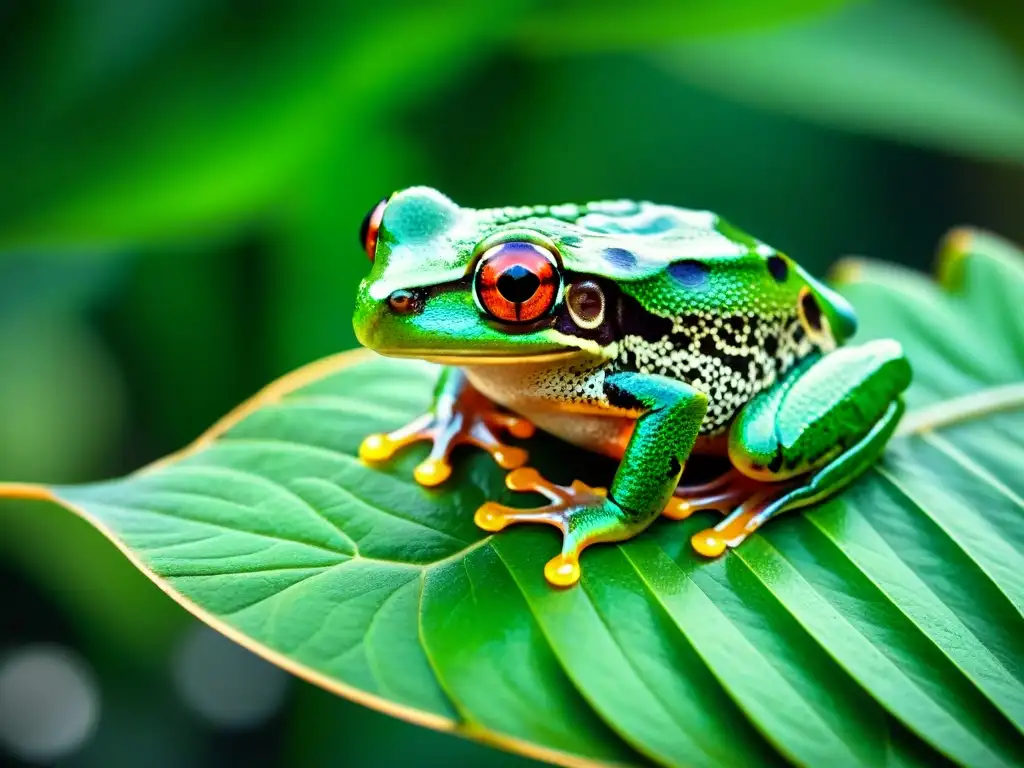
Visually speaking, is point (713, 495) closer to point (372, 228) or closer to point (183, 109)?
point (372, 228)

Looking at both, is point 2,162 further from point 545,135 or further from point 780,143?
point 780,143

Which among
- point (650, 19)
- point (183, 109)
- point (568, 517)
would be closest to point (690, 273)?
point (568, 517)

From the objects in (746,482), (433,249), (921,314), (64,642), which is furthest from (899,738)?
(64,642)

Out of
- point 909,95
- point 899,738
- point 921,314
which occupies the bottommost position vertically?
point 899,738

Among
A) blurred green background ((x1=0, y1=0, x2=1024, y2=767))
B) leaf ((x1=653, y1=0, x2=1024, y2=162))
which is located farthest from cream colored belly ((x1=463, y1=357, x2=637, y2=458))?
leaf ((x1=653, y1=0, x2=1024, y2=162))

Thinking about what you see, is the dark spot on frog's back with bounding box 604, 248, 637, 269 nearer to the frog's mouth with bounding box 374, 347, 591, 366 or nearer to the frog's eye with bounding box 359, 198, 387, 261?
the frog's mouth with bounding box 374, 347, 591, 366

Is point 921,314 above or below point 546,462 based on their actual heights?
above

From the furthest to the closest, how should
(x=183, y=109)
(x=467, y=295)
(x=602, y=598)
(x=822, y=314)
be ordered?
(x=183, y=109)
(x=822, y=314)
(x=467, y=295)
(x=602, y=598)
